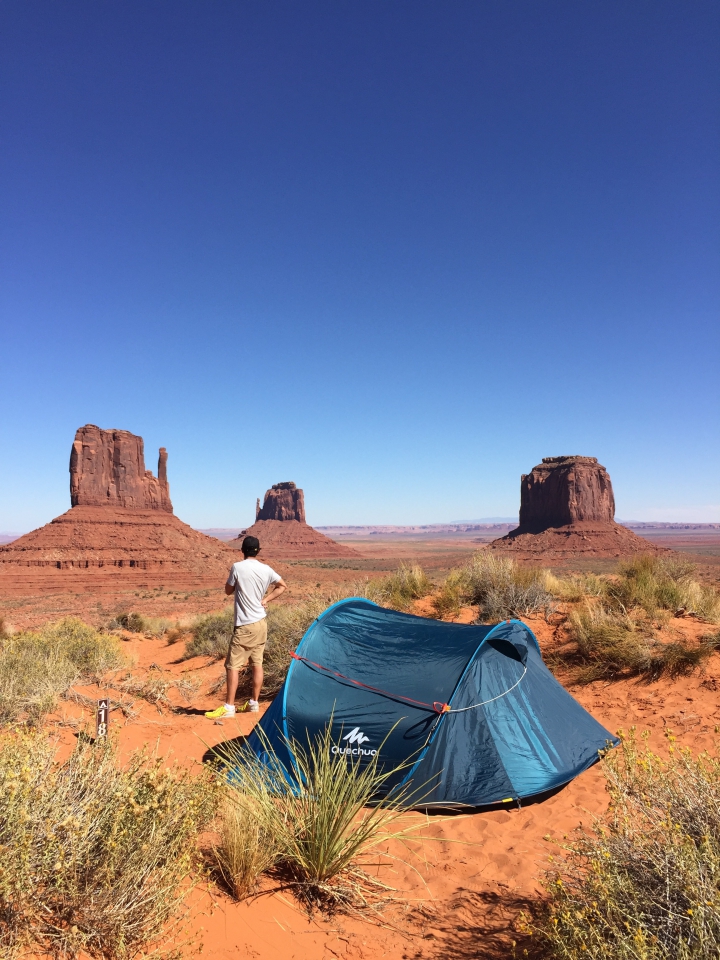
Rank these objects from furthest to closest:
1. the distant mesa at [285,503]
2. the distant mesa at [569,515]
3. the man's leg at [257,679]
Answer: the distant mesa at [285,503] < the distant mesa at [569,515] < the man's leg at [257,679]

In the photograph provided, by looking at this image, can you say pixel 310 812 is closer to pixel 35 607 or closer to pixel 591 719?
pixel 591 719

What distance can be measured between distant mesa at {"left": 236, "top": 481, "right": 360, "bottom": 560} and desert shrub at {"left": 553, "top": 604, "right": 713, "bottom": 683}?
271 feet

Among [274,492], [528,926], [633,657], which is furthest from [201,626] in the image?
[274,492]

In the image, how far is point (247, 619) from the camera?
6.17 meters

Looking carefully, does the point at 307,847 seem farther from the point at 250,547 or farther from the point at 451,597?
the point at 451,597

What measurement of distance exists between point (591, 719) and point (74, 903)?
5.17 meters

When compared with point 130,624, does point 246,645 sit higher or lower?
higher

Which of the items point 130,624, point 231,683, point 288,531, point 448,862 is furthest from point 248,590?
point 288,531

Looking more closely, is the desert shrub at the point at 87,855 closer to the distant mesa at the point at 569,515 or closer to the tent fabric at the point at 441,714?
the tent fabric at the point at 441,714

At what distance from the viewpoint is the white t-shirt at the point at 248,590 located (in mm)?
6148

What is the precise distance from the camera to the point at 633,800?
2.72m

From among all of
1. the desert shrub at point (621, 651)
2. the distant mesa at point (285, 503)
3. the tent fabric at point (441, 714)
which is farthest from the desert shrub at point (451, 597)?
the distant mesa at point (285, 503)

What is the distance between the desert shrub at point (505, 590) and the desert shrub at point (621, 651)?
1.48m

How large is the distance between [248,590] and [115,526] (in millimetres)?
47529
